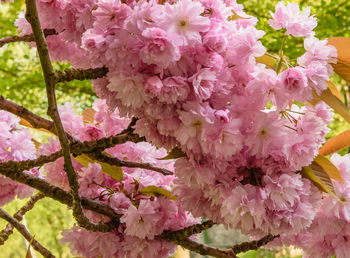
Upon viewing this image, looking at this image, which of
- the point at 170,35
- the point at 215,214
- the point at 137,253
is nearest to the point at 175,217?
the point at 137,253

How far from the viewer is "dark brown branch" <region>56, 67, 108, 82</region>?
66cm

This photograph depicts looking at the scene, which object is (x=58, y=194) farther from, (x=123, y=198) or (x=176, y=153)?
(x=176, y=153)

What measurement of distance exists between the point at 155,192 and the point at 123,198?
66 millimetres

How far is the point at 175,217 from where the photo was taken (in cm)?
94

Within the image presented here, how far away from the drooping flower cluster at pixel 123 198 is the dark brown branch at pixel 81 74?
0.28m

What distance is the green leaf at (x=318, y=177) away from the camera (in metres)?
0.69

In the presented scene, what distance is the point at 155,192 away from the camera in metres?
0.94

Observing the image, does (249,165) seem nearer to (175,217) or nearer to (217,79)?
(217,79)

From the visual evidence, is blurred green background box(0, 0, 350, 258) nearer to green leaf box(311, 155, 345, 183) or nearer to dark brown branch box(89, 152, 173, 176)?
dark brown branch box(89, 152, 173, 176)

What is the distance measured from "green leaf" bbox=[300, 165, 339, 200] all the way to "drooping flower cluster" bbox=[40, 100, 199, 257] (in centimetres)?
29

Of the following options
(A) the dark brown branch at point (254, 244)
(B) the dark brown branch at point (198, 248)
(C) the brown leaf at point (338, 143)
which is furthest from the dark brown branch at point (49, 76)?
(C) the brown leaf at point (338, 143)

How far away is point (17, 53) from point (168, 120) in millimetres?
4197

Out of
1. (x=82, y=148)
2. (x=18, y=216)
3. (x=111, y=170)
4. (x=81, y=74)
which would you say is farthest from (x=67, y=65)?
(x=81, y=74)

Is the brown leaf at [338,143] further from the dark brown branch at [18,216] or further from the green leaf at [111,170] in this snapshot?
the dark brown branch at [18,216]
